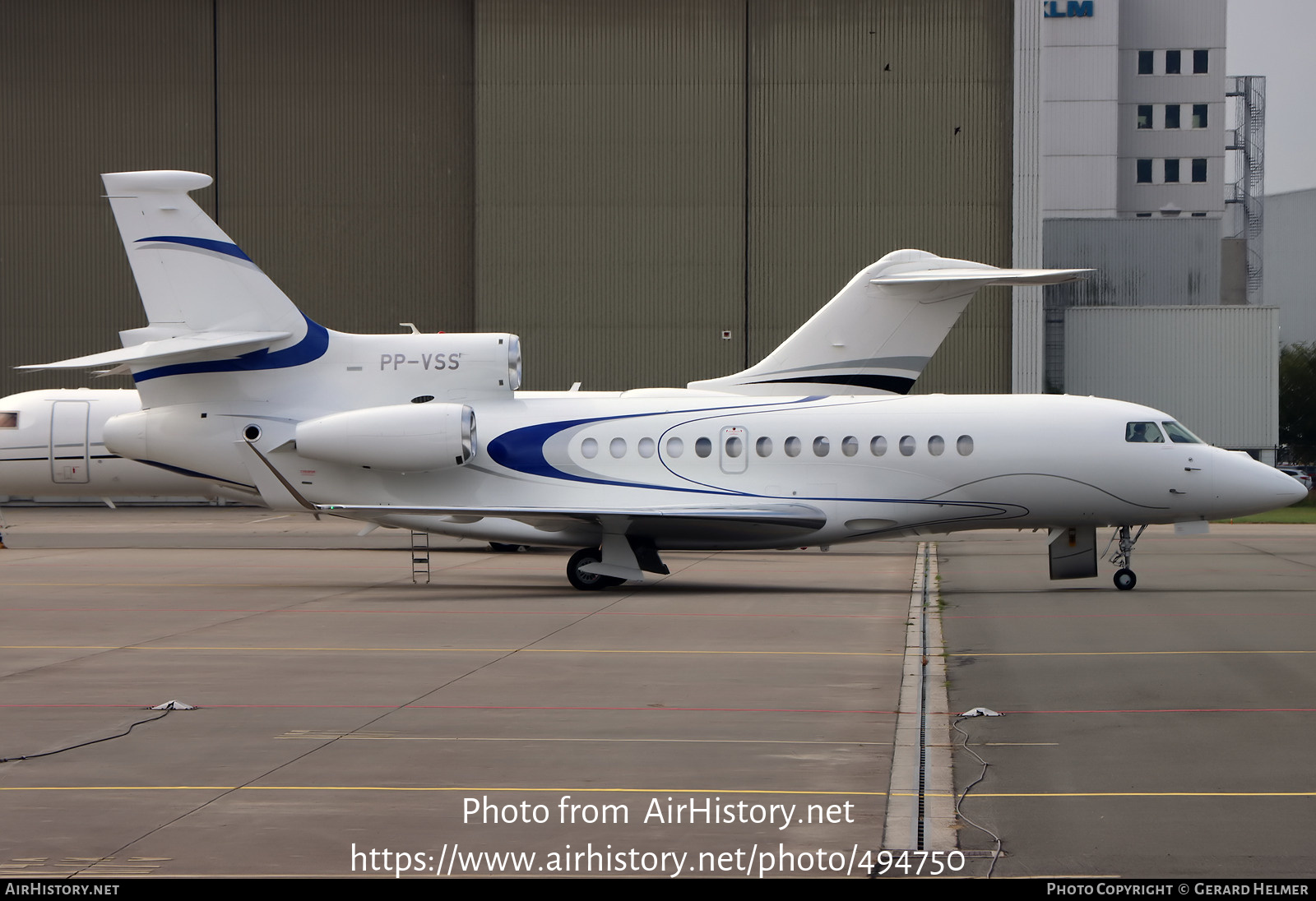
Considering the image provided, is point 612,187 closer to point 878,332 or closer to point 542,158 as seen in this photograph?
point 542,158

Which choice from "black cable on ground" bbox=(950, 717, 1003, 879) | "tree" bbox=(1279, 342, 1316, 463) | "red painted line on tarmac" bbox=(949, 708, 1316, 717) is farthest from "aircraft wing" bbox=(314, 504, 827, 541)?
"tree" bbox=(1279, 342, 1316, 463)

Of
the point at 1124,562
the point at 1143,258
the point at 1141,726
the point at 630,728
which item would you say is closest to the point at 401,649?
the point at 630,728

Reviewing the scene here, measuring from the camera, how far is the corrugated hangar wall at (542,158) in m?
44.0

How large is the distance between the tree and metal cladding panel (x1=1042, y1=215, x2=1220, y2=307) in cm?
1111

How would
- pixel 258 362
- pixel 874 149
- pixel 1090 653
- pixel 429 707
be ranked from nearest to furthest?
pixel 429 707 → pixel 1090 653 → pixel 258 362 → pixel 874 149

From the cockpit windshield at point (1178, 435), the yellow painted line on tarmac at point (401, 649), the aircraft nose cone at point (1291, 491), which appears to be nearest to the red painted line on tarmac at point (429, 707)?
the yellow painted line on tarmac at point (401, 649)

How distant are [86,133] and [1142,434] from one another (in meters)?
37.3

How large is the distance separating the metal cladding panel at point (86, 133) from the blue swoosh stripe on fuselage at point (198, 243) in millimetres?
24963

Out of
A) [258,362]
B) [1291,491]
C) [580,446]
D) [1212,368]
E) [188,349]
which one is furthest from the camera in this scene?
[1212,368]

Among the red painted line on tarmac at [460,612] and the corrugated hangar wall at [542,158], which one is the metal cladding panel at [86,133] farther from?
the red painted line on tarmac at [460,612]

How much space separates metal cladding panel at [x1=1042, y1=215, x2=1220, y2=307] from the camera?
6378 centimetres

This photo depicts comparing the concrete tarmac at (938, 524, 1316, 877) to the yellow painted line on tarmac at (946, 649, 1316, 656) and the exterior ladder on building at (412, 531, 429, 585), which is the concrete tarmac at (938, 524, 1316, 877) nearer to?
the yellow painted line on tarmac at (946, 649, 1316, 656)

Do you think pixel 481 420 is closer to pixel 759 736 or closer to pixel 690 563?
pixel 690 563

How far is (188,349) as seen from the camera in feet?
68.7
